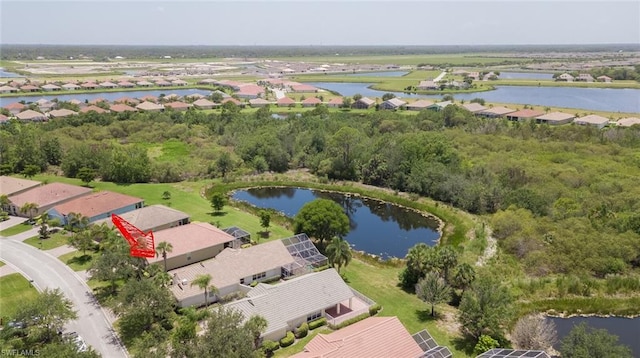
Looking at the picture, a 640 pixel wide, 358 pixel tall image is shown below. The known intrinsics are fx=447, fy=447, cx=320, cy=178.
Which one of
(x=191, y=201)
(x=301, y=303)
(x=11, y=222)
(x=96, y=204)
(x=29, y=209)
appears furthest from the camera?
(x=191, y=201)

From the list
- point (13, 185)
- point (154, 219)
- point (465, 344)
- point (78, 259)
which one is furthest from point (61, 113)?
point (465, 344)

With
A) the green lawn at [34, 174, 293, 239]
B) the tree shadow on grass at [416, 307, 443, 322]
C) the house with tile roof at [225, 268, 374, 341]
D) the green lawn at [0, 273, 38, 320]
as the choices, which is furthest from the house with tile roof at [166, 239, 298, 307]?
the tree shadow on grass at [416, 307, 443, 322]

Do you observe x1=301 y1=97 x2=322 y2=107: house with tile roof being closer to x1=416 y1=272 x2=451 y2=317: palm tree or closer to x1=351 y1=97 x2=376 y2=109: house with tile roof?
x1=351 y1=97 x2=376 y2=109: house with tile roof

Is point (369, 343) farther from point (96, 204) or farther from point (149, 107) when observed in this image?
point (149, 107)

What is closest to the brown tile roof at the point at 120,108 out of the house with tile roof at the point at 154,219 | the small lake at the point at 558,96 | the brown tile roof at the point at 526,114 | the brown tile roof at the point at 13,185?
the brown tile roof at the point at 13,185

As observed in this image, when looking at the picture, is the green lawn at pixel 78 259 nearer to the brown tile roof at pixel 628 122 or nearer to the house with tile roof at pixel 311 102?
the house with tile roof at pixel 311 102

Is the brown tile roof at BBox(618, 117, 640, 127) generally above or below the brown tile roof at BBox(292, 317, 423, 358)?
above

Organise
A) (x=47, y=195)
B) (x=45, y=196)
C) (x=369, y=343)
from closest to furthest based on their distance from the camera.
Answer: (x=369, y=343) → (x=45, y=196) → (x=47, y=195)
